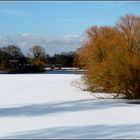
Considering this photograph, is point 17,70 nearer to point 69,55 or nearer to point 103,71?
point 69,55

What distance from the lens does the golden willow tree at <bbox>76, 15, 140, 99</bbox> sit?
74.3ft

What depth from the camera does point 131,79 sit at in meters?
23.1

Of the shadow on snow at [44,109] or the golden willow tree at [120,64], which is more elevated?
the golden willow tree at [120,64]

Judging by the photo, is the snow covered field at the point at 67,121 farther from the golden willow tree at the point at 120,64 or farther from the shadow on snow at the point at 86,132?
the golden willow tree at the point at 120,64

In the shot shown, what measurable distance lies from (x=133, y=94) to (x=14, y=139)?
45.9 ft

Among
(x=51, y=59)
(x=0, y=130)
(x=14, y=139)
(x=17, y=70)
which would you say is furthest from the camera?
(x=51, y=59)

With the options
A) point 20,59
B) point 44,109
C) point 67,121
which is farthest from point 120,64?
point 20,59

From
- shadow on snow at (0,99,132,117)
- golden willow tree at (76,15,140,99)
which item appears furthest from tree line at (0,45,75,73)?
shadow on snow at (0,99,132,117)

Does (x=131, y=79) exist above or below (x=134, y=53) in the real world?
below

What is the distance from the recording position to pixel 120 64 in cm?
2253

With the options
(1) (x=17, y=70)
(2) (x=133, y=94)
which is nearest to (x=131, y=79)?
(2) (x=133, y=94)

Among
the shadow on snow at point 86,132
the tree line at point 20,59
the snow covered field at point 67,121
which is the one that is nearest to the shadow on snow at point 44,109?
the snow covered field at point 67,121

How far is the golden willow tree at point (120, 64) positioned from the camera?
22.6 m

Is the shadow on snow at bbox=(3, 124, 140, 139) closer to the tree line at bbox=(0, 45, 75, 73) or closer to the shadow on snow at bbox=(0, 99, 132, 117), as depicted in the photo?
the shadow on snow at bbox=(0, 99, 132, 117)
